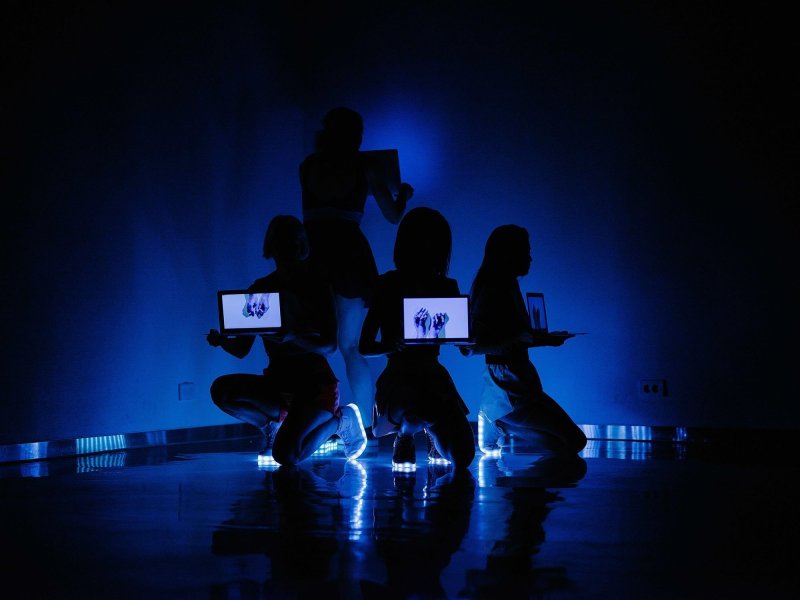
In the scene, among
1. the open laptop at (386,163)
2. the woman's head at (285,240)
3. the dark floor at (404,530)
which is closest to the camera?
the dark floor at (404,530)

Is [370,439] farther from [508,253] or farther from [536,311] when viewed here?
[508,253]

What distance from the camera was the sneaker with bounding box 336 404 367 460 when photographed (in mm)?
3818

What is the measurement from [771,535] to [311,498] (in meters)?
1.35

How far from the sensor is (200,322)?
4910mm

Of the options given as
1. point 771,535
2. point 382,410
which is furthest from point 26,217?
point 771,535


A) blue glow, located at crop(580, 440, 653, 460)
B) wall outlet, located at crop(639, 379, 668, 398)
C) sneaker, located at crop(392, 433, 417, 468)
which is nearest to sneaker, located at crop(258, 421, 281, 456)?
sneaker, located at crop(392, 433, 417, 468)

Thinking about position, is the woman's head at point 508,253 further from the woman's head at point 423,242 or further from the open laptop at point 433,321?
the open laptop at point 433,321

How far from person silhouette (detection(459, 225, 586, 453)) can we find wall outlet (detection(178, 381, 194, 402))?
1735mm

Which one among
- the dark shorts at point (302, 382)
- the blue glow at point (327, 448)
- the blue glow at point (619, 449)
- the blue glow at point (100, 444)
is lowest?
the blue glow at point (619, 449)

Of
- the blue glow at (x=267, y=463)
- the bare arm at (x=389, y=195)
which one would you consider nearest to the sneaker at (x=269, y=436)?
the blue glow at (x=267, y=463)

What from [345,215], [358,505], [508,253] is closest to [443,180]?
[345,215]

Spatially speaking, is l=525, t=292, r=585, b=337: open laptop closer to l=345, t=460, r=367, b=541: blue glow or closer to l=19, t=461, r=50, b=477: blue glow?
l=345, t=460, r=367, b=541: blue glow

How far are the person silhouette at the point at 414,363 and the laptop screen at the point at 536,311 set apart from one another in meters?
0.56

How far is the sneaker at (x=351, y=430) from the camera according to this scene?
12.5 ft
